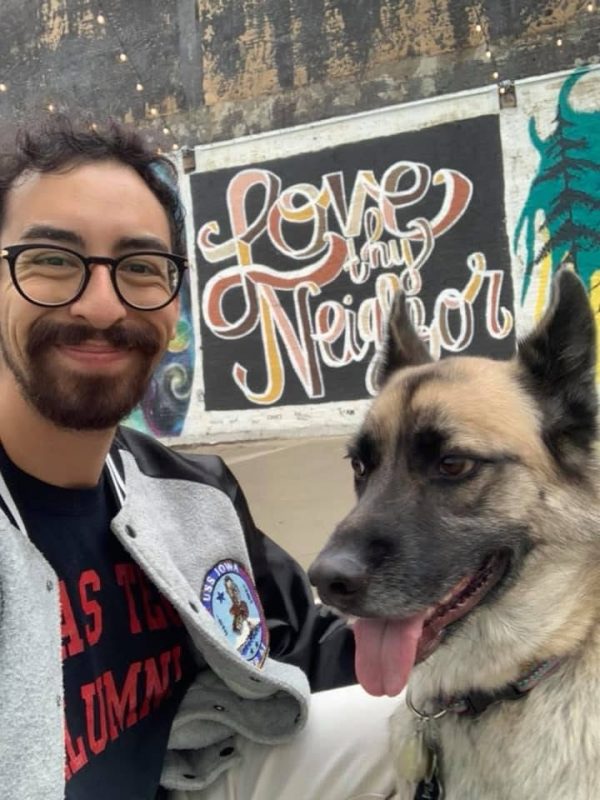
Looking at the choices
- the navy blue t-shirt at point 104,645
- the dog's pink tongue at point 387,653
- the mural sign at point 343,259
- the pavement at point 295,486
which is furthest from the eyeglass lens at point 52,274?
the mural sign at point 343,259

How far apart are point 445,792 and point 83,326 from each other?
4.71ft

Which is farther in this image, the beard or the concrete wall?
the concrete wall

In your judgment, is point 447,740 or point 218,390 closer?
point 447,740

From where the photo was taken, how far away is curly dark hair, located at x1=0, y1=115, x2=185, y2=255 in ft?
6.66

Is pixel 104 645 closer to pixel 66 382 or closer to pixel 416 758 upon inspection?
pixel 66 382

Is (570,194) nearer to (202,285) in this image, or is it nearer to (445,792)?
(202,285)

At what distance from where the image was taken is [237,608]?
2211 mm

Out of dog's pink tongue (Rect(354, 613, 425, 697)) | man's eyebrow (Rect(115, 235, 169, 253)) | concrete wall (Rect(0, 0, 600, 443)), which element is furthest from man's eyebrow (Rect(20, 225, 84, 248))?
concrete wall (Rect(0, 0, 600, 443))

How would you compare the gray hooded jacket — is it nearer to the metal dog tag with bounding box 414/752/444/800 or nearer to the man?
the man

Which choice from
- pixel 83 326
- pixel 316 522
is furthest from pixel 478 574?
pixel 316 522

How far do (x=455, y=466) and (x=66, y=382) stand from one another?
3.27 ft

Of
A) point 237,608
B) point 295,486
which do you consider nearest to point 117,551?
point 237,608

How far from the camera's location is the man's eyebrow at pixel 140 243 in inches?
77.1

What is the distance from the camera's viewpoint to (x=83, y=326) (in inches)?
75.3
